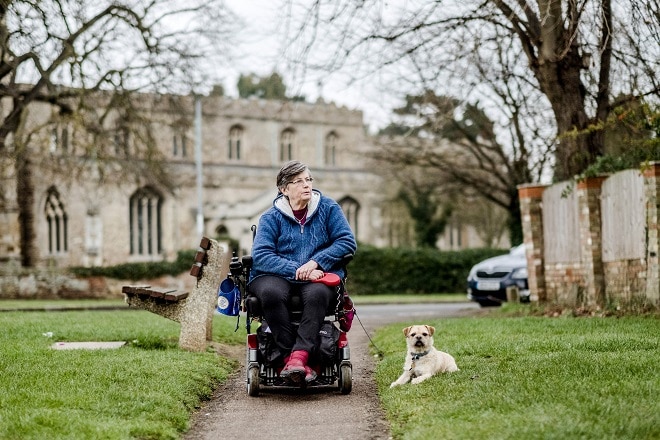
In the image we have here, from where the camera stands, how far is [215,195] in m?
56.8

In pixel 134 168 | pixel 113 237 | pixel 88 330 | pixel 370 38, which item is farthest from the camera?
pixel 113 237

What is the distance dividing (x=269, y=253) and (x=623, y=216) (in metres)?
7.83

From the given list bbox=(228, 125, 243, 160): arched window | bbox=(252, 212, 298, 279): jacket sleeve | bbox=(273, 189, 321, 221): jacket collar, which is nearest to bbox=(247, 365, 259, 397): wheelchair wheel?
bbox=(252, 212, 298, 279): jacket sleeve

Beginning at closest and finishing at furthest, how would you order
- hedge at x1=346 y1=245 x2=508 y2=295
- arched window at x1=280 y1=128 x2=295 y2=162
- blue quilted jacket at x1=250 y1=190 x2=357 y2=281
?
1. blue quilted jacket at x1=250 y1=190 x2=357 y2=281
2. hedge at x1=346 y1=245 x2=508 y2=295
3. arched window at x1=280 y1=128 x2=295 y2=162

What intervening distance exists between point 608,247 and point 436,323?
9.29 ft

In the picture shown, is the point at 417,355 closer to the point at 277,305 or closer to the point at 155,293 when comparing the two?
the point at 277,305

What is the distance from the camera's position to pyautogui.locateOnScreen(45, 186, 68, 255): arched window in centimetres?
5175

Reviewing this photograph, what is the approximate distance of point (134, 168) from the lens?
2867 centimetres

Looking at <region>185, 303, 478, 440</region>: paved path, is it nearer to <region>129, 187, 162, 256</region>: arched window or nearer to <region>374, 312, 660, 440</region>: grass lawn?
<region>374, 312, 660, 440</region>: grass lawn

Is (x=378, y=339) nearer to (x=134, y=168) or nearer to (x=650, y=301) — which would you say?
(x=650, y=301)

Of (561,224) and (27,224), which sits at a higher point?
(27,224)

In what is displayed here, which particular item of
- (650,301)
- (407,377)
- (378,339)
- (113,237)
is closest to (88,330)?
(378,339)

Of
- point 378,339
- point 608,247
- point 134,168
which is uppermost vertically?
point 134,168

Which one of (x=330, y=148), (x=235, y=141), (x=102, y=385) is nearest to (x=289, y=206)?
(x=102, y=385)
